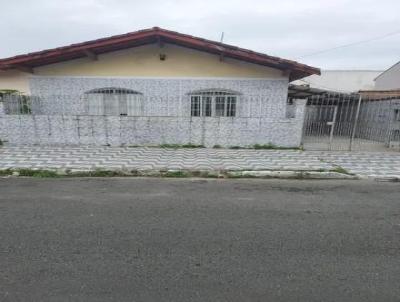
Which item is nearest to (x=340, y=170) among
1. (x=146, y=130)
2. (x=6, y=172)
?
(x=146, y=130)

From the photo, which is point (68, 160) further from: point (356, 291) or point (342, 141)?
point (342, 141)

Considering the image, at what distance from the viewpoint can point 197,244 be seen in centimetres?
337

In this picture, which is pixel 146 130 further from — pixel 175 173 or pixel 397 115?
pixel 397 115

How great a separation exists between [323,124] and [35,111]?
10.4 metres

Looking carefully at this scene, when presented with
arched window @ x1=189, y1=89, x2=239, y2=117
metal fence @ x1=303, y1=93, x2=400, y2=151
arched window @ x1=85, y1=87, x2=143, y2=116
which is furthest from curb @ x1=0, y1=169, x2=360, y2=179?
arched window @ x1=85, y1=87, x2=143, y2=116

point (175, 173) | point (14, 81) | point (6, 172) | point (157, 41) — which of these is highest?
point (157, 41)

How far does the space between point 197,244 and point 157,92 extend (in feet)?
28.8

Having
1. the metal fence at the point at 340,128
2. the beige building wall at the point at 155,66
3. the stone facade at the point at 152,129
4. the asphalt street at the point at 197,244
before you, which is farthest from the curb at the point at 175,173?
the beige building wall at the point at 155,66

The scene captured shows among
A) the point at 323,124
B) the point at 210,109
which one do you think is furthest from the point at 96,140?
the point at 323,124

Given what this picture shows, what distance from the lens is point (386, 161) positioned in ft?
27.4

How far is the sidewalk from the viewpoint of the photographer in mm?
7184

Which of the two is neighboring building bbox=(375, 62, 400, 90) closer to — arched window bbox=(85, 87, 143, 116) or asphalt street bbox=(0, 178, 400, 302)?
arched window bbox=(85, 87, 143, 116)

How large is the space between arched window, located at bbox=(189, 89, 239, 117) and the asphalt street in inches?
239

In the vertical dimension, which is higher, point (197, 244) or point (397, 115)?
point (397, 115)
